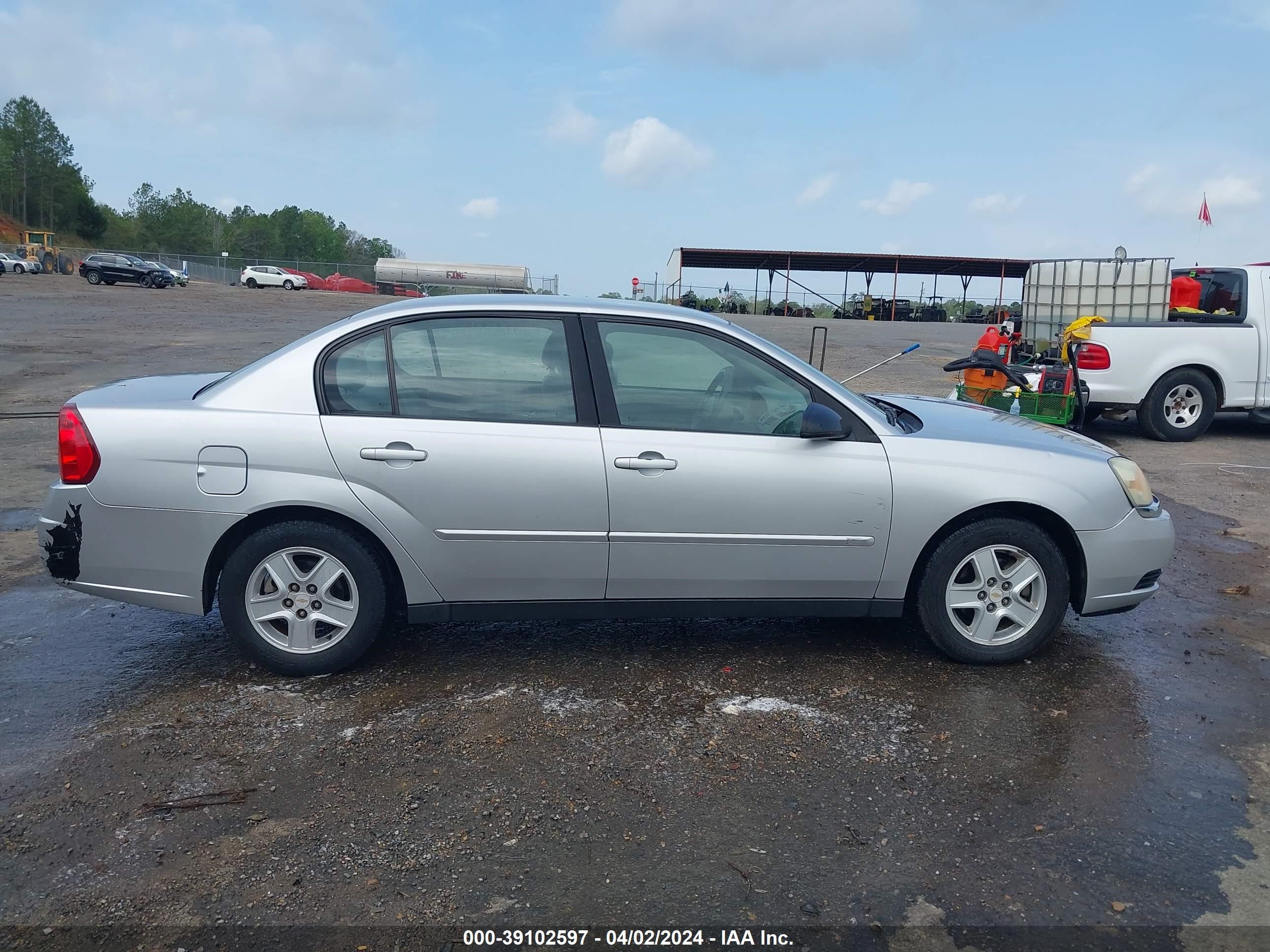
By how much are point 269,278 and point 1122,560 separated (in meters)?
61.2

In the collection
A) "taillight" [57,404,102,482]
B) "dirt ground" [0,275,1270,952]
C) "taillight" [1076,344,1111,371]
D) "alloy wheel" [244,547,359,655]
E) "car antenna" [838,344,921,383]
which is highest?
"taillight" [1076,344,1111,371]

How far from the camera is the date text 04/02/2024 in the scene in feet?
8.86

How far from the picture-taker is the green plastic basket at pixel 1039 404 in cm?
841

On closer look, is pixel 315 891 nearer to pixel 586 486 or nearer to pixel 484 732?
pixel 484 732

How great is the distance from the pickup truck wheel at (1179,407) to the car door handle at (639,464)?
27.7 ft

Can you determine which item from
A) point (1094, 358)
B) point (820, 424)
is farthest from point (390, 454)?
point (1094, 358)

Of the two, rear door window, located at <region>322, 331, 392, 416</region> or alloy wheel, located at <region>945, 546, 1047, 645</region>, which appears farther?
alloy wheel, located at <region>945, 546, 1047, 645</region>

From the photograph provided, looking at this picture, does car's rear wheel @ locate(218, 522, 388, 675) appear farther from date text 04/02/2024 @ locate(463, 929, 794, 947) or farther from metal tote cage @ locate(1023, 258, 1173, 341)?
metal tote cage @ locate(1023, 258, 1173, 341)

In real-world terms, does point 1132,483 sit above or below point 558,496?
above

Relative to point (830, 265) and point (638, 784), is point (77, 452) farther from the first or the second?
point (830, 265)

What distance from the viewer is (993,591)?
180 inches

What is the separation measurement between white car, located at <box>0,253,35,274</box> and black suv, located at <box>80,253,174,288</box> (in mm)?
6948

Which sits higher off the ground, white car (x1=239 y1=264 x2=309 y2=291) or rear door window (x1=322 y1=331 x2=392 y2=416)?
white car (x1=239 y1=264 x2=309 y2=291)

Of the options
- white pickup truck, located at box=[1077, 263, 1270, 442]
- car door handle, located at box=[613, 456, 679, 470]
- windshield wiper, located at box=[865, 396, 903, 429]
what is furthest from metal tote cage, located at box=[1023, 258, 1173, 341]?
car door handle, located at box=[613, 456, 679, 470]
